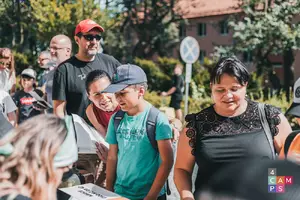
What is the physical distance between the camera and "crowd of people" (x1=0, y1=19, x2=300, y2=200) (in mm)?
1721

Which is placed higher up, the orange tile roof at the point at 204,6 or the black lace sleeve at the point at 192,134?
the orange tile roof at the point at 204,6

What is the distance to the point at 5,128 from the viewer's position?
237 cm

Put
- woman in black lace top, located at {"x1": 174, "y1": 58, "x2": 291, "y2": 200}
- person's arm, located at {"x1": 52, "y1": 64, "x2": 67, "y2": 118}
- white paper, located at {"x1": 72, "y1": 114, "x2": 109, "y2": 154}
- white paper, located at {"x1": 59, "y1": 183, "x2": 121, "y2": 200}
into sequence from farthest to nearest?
person's arm, located at {"x1": 52, "y1": 64, "x2": 67, "y2": 118} < white paper, located at {"x1": 72, "y1": 114, "x2": 109, "y2": 154} < woman in black lace top, located at {"x1": 174, "y1": 58, "x2": 291, "y2": 200} < white paper, located at {"x1": 59, "y1": 183, "x2": 121, "y2": 200}

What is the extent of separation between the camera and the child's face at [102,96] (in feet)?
12.5

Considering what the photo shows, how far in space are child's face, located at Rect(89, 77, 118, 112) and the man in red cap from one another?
519 mm

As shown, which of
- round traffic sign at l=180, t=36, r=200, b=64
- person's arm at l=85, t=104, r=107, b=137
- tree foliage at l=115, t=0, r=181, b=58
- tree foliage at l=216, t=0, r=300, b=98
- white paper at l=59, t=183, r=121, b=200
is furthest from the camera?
tree foliage at l=115, t=0, r=181, b=58

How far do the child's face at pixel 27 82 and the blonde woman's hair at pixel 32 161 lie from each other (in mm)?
5793

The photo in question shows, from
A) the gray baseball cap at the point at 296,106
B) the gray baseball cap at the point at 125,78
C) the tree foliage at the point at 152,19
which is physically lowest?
the gray baseball cap at the point at 296,106

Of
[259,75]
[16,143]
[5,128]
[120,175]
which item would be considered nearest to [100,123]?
[120,175]

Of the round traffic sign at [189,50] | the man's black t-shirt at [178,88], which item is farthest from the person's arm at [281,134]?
the man's black t-shirt at [178,88]

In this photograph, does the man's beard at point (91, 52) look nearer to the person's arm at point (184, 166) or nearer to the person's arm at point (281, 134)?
the person's arm at point (184, 166)

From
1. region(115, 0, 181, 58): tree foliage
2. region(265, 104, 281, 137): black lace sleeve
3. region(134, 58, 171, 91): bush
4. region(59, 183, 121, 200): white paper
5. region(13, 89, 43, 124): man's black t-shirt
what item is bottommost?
region(134, 58, 171, 91): bush

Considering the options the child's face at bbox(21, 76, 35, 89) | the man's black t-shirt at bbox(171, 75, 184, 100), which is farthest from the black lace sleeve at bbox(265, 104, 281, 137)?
the man's black t-shirt at bbox(171, 75, 184, 100)

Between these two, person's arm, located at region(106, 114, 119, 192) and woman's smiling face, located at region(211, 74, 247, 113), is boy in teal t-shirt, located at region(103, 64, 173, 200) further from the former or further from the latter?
woman's smiling face, located at region(211, 74, 247, 113)
